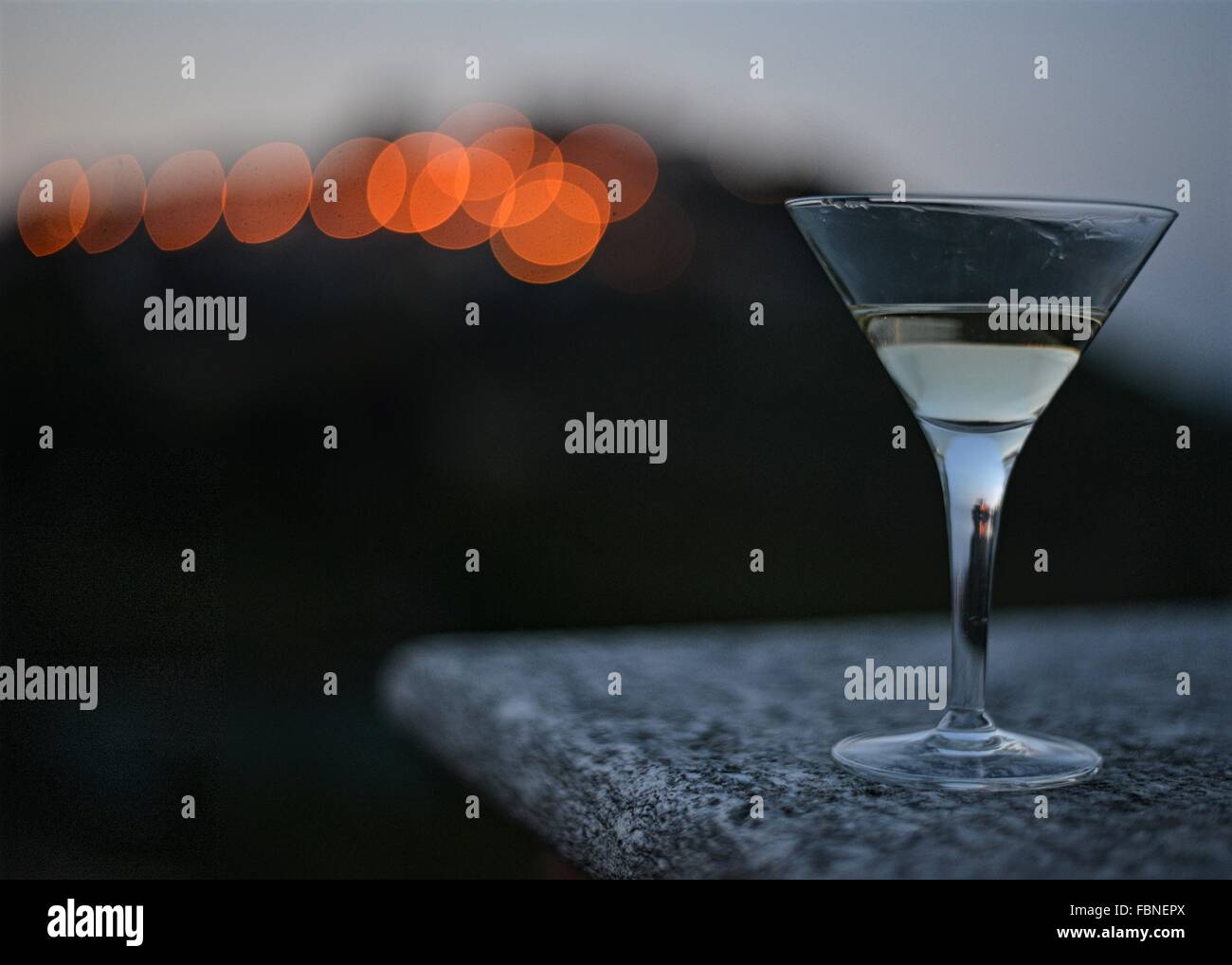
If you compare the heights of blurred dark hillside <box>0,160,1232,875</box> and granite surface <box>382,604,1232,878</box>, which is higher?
blurred dark hillside <box>0,160,1232,875</box>

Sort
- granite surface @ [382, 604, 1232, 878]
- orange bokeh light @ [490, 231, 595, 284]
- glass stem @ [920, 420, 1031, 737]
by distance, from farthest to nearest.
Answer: orange bokeh light @ [490, 231, 595, 284] → glass stem @ [920, 420, 1031, 737] → granite surface @ [382, 604, 1232, 878]

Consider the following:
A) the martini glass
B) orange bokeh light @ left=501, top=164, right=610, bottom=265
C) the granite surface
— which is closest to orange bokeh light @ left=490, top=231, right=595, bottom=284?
orange bokeh light @ left=501, top=164, right=610, bottom=265

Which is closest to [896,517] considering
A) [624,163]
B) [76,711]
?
[624,163]

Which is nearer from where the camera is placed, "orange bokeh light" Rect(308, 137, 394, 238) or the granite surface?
the granite surface

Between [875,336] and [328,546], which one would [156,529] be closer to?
[328,546]

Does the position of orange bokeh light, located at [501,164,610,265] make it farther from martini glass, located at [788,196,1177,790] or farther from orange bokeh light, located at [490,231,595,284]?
martini glass, located at [788,196,1177,790]

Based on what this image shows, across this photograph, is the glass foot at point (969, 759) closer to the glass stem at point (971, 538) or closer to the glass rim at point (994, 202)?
the glass stem at point (971, 538)
